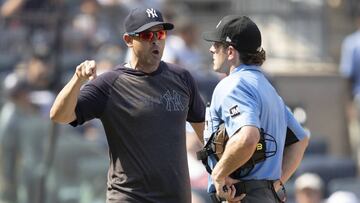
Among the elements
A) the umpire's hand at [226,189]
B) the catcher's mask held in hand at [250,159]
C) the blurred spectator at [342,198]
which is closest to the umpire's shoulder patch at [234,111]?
the catcher's mask held in hand at [250,159]

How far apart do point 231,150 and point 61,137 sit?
19.2 feet

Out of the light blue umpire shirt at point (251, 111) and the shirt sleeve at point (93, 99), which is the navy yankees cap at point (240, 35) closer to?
the light blue umpire shirt at point (251, 111)

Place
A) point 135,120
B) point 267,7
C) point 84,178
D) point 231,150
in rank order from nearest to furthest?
point 231,150 < point 135,120 < point 84,178 < point 267,7

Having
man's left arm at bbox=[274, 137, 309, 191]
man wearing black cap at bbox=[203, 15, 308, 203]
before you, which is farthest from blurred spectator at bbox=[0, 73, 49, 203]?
man wearing black cap at bbox=[203, 15, 308, 203]

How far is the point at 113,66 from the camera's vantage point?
1302 centimetres

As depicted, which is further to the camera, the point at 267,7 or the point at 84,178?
the point at 267,7

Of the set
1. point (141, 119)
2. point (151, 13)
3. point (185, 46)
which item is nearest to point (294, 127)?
point (141, 119)

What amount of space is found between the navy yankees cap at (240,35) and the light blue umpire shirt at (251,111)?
11 centimetres

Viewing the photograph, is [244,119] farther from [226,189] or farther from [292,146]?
[292,146]

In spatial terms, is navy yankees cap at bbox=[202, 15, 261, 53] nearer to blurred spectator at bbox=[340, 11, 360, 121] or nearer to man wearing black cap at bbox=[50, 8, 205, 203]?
man wearing black cap at bbox=[50, 8, 205, 203]

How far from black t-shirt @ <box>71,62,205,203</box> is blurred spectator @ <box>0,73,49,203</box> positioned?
4987 millimetres

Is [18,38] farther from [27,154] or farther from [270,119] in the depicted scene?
[270,119]

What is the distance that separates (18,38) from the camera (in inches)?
546

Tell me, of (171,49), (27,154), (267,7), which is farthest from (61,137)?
(267,7)
